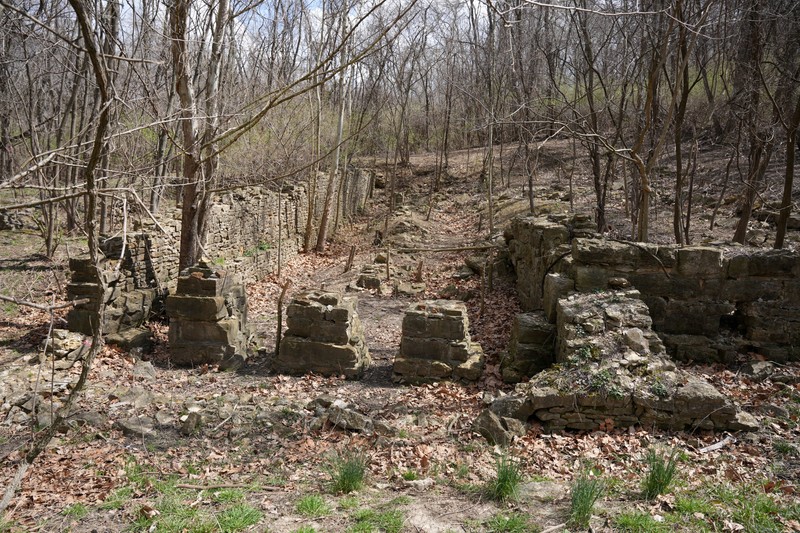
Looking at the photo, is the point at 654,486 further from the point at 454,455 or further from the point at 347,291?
the point at 347,291

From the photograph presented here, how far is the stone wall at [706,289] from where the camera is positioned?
24.7 ft

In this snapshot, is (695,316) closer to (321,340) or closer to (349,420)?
(349,420)

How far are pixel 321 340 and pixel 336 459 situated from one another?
350 centimetres

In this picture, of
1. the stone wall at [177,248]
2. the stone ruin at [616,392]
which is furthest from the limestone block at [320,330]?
the stone ruin at [616,392]

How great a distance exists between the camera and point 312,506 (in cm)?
421

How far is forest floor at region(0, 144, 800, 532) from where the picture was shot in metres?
4.04

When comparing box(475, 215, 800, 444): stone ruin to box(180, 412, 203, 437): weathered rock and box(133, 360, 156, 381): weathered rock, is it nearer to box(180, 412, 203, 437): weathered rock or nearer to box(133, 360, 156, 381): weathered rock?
box(180, 412, 203, 437): weathered rock

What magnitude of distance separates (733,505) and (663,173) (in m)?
18.9

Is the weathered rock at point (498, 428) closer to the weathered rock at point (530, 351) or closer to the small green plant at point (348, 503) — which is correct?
the small green plant at point (348, 503)

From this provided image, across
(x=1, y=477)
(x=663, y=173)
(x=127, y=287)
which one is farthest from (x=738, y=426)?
(x=663, y=173)

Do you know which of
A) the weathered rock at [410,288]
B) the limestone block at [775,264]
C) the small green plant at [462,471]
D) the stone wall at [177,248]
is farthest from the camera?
the weathered rock at [410,288]

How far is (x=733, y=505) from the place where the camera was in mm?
4129

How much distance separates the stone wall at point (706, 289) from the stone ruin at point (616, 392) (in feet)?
4.48

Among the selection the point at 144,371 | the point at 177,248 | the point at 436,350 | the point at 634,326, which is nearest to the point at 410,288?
the point at 177,248
